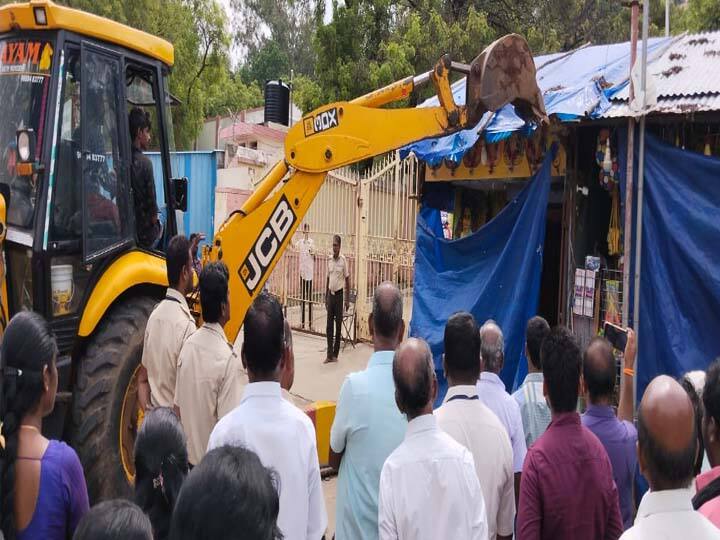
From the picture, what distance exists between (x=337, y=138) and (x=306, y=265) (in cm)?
629

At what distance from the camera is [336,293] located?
9945 millimetres

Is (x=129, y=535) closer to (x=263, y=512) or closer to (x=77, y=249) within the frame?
(x=263, y=512)

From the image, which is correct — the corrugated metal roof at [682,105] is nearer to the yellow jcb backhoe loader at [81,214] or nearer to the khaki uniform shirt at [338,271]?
the yellow jcb backhoe loader at [81,214]

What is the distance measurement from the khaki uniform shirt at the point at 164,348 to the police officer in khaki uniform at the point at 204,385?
0.35 meters

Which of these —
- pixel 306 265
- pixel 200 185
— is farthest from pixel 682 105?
pixel 200 185

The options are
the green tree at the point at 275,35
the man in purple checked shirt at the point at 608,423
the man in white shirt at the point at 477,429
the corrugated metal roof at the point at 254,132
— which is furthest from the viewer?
the green tree at the point at 275,35

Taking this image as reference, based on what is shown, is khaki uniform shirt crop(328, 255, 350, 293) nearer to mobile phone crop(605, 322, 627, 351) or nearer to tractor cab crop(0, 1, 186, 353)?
tractor cab crop(0, 1, 186, 353)

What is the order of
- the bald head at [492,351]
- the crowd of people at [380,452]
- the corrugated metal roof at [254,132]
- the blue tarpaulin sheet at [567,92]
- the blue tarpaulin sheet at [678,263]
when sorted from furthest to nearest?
the corrugated metal roof at [254,132] < the blue tarpaulin sheet at [567,92] < the blue tarpaulin sheet at [678,263] < the bald head at [492,351] < the crowd of people at [380,452]

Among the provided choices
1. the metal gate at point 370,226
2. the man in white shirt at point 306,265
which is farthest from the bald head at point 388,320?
the man in white shirt at point 306,265

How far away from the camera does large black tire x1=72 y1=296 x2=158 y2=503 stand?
13.5 ft

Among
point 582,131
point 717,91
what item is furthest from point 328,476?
point 717,91

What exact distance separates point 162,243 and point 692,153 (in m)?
4.02

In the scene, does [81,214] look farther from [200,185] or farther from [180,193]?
[200,185]

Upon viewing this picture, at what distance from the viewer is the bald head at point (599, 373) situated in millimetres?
2969
